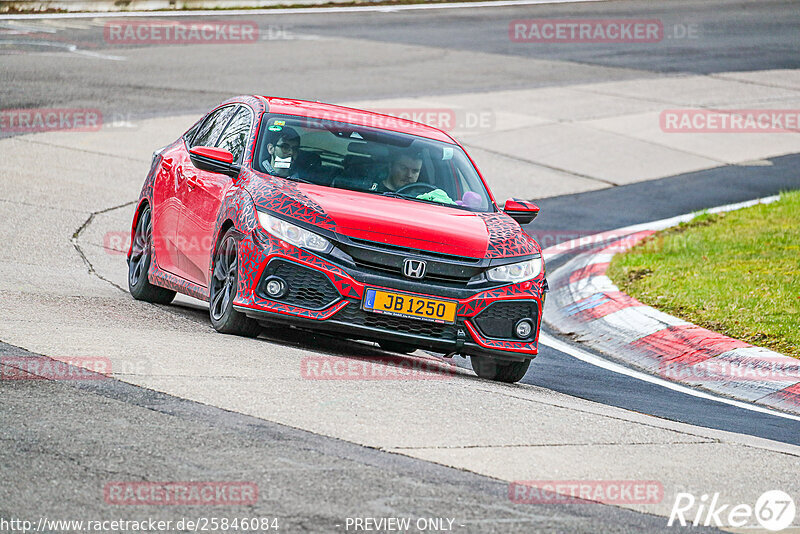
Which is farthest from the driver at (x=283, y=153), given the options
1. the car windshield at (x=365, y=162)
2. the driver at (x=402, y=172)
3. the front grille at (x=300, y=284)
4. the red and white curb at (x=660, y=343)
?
the red and white curb at (x=660, y=343)

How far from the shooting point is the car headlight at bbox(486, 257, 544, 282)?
8.09 meters

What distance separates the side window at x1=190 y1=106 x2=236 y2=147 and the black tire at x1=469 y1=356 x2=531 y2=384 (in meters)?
2.75

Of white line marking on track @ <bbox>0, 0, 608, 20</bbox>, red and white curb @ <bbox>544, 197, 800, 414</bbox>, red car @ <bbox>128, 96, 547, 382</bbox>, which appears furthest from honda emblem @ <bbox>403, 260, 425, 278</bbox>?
white line marking on track @ <bbox>0, 0, 608, 20</bbox>

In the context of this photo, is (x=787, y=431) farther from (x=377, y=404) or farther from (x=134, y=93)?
(x=134, y=93)

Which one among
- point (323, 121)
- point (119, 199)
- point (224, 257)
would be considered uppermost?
point (323, 121)

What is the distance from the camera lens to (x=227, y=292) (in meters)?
8.23

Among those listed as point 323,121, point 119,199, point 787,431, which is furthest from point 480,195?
point 119,199

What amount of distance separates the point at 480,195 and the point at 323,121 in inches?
49.7

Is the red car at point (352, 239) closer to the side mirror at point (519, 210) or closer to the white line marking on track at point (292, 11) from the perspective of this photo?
the side mirror at point (519, 210)

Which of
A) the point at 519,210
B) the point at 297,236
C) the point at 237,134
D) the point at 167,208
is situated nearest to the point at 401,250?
the point at 297,236

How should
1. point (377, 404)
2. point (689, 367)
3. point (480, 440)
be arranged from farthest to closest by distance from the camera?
1. point (689, 367)
2. point (377, 404)
3. point (480, 440)

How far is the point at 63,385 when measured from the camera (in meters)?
6.36

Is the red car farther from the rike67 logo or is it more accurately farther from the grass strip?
the rike67 logo

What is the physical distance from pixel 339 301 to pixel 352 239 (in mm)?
396
